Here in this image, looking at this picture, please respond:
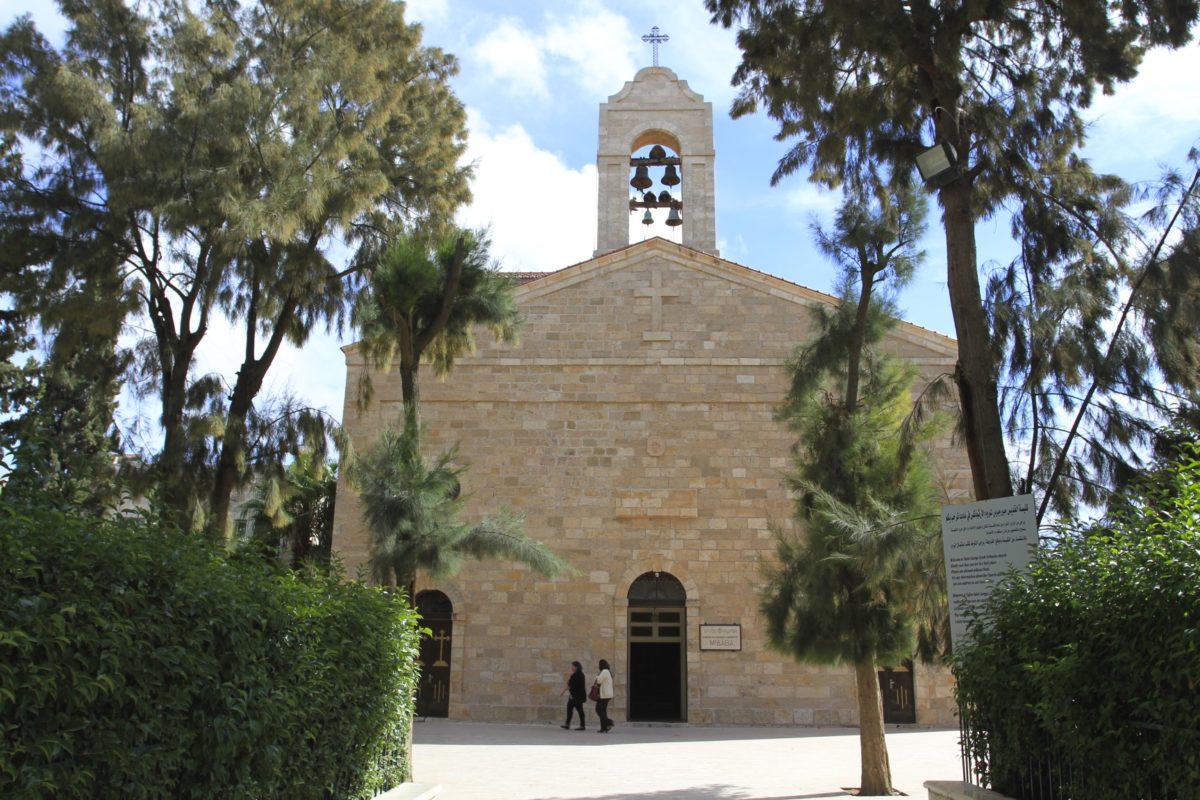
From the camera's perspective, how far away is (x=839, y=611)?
34.3 feet

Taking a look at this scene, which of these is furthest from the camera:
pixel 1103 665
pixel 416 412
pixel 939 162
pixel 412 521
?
pixel 416 412

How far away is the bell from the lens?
20391mm

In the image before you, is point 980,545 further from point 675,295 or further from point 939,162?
point 675,295

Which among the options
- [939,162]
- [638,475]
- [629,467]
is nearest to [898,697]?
[638,475]

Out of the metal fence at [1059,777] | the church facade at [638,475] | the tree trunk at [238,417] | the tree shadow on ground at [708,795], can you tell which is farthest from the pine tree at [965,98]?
the church facade at [638,475]

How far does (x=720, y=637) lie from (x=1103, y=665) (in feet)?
44.3

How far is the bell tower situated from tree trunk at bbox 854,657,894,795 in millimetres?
11317

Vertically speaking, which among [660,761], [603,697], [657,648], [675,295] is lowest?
[660,761]

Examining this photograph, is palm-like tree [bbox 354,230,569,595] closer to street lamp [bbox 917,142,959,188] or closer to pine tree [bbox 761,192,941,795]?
pine tree [bbox 761,192,941,795]

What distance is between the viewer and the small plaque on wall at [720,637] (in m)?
17.6

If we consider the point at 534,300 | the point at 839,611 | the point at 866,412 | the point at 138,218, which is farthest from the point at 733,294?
the point at 138,218

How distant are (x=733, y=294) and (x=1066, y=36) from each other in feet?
37.0

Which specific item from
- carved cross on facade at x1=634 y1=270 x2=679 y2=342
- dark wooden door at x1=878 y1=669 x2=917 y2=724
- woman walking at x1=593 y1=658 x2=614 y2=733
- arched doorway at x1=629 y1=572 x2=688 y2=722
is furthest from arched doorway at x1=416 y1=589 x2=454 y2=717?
dark wooden door at x1=878 y1=669 x2=917 y2=724

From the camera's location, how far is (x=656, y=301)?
1938 cm
